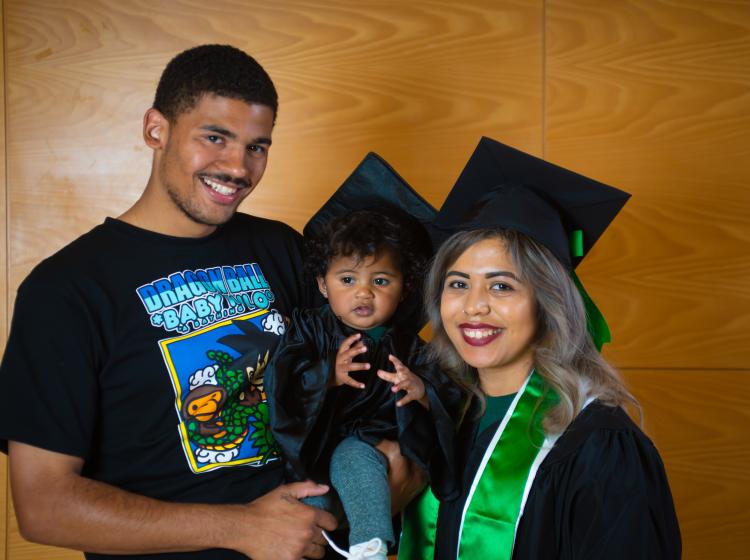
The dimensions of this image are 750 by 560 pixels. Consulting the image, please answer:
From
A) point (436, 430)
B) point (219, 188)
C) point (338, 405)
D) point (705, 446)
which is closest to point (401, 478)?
point (436, 430)

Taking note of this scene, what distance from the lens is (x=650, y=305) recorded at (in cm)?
325

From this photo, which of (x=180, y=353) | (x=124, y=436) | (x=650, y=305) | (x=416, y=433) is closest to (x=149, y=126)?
(x=180, y=353)

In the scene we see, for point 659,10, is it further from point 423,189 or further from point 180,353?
point 180,353

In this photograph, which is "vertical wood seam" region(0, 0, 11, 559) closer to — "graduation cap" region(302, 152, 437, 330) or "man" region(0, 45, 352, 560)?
"man" region(0, 45, 352, 560)

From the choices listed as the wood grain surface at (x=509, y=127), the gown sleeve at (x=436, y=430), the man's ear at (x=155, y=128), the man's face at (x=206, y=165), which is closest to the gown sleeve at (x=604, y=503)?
the gown sleeve at (x=436, y=430)

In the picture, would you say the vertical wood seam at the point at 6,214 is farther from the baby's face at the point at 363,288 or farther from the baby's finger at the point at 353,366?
the baby's finger at the point at 353,366

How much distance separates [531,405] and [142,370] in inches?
37.7

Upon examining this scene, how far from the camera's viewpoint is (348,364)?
1.95 metres

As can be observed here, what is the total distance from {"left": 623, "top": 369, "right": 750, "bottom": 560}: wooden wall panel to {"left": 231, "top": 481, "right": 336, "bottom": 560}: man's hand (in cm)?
192

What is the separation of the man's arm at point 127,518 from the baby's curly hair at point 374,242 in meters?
0.69

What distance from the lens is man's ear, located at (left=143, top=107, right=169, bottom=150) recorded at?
2.00m

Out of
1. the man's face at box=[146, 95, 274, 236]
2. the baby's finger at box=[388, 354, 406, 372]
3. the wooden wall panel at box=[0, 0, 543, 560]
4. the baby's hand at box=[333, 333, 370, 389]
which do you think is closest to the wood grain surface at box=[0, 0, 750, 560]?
the wooden wall panel at box=[0, 0, 543, 560]

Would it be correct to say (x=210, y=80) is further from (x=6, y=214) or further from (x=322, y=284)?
(x=6, y=214)

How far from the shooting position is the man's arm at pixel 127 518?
5.48 feet
